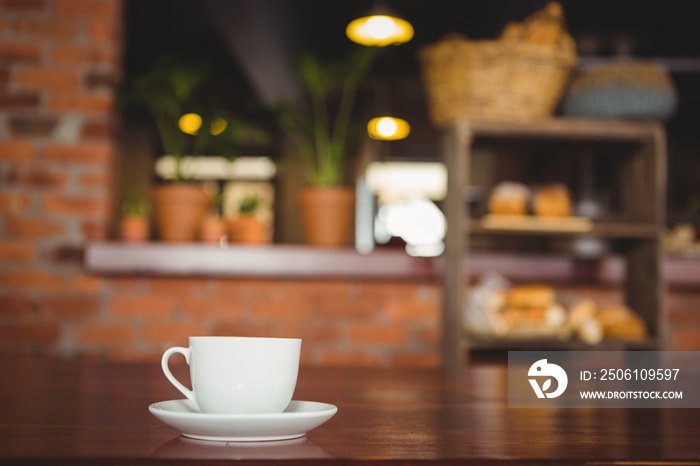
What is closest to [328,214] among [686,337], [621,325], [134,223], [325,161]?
[325,161]

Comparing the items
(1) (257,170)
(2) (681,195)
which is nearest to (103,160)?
(2) (681,195)

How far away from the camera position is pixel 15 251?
2.62 meters

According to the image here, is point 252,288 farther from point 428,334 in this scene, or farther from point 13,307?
point 13,307

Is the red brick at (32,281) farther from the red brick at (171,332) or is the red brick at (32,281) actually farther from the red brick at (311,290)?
the red brick at (311,290)

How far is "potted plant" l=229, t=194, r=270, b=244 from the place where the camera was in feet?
9.03

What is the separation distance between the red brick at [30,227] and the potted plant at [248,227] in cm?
59

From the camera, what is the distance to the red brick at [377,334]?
9.01 ft

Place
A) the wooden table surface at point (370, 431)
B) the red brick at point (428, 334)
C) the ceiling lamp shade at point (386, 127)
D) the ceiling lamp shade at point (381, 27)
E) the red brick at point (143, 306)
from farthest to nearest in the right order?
the ceiling lamp shade at point (386, 127), the ceiling lamp shade at point (381, 27), the red brick at point (428, 334), the red brick at point (143, 306), the wooden table surface at point (370, 431)

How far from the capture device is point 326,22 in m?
5.72

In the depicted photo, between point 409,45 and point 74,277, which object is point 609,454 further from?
point 409,45

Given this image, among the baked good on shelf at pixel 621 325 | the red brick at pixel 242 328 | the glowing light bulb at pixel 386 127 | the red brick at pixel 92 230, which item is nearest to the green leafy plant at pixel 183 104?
the red brick at pixel 92 230

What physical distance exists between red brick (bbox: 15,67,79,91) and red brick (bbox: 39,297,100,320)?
2.32ft

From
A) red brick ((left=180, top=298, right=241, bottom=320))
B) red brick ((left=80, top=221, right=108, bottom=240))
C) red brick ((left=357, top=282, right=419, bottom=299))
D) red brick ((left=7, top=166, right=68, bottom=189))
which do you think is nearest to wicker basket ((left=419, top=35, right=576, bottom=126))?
red brick ((left=357, top=282, right=419, bottom=299))

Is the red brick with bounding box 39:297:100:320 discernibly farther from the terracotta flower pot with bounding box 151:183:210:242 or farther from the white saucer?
the white saucer
